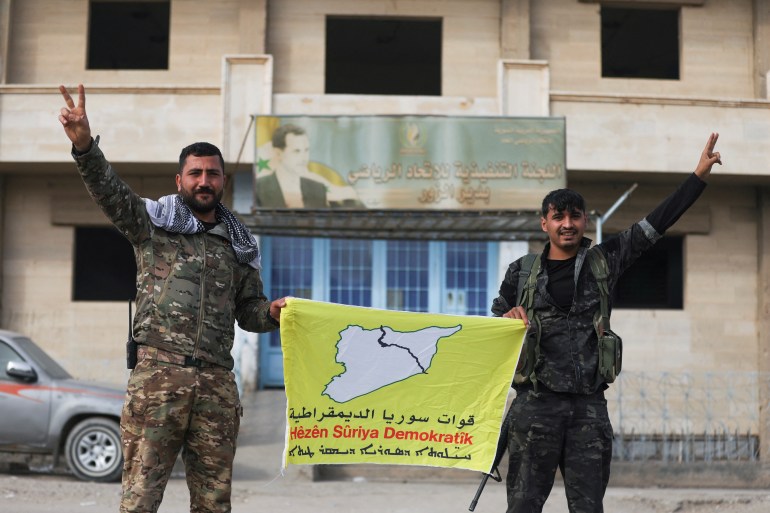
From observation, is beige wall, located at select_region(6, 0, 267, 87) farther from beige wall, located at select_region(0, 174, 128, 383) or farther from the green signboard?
the green signboard

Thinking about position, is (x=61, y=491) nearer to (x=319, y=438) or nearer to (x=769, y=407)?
(x=319, y=438)

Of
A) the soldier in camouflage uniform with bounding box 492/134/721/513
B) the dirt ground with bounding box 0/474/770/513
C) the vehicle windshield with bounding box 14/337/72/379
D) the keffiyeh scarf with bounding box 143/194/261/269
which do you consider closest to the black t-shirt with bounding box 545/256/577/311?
the soldier in camouflage uniform with bounding box 492/134/721/513

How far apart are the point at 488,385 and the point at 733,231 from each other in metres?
11.2

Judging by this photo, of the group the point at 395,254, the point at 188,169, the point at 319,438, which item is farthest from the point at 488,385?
the point at 395,254

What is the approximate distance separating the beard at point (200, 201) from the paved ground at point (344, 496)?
4.08 metres

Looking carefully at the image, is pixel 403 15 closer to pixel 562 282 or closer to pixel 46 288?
pixel 46 288

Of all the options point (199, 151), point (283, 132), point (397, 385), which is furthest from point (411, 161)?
point (199, 151)

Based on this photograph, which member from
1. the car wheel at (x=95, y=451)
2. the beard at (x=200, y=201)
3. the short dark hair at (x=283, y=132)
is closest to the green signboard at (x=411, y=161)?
the short dark hair at (x=283, y=132)

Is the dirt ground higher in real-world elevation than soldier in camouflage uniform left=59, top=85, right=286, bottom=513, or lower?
lower

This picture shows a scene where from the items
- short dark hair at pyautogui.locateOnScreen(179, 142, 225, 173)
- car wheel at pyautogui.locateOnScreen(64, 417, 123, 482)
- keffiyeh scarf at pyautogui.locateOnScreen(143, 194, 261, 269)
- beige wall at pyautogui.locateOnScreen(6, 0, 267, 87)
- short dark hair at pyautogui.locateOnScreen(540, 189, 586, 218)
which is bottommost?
car wheel at pyautogui.locateOnScreen(64, 417, 123, 482)

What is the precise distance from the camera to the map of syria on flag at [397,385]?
15.1ft

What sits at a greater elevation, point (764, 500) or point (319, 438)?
point (319, 438)

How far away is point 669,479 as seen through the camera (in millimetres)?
10219

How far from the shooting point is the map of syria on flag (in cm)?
460
